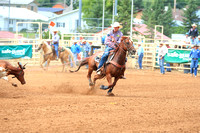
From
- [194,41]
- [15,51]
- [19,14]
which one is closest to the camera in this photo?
[194,41]

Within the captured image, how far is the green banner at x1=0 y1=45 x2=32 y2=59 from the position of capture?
22547mm

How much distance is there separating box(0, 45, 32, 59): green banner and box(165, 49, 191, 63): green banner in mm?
9848

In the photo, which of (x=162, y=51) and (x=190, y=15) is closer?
(x=162, y=51)

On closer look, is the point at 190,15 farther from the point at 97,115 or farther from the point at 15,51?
the point at 97,115

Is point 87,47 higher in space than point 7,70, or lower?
higher

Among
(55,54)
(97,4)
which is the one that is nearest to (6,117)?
(55,54)

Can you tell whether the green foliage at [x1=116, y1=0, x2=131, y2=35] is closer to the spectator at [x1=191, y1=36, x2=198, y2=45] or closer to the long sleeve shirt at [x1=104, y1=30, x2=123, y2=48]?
the spectator at [x1=191, y1=36, x2=198, y2=45]

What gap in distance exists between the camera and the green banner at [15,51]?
22.5 m

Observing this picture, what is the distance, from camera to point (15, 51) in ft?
77.1

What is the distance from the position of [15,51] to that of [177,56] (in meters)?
11.1

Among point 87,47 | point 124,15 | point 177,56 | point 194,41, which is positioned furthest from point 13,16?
point 194,41

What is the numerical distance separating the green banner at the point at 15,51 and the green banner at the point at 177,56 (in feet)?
32.3

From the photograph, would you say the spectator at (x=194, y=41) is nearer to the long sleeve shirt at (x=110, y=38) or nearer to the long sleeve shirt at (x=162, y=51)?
the long sleeve shirt at (x=162, y=51)

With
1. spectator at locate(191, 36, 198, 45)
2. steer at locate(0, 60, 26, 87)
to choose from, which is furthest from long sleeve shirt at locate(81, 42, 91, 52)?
steer at locate(0, 60, 26, 87)
